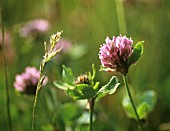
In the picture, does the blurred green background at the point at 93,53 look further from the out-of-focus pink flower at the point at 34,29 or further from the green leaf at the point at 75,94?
the green leaf at the point at 75,94

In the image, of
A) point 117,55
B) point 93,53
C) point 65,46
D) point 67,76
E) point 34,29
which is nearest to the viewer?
point 117,55

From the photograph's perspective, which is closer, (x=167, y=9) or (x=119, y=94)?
(x=119, y=94)

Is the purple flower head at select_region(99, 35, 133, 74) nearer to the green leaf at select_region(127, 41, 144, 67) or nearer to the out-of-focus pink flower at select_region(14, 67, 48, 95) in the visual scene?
the green leaf at select_region(127, 41, 144, 67)

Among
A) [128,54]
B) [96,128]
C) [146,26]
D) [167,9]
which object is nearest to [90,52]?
[146,26]

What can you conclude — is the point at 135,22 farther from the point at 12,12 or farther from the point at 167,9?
the point at 12,12

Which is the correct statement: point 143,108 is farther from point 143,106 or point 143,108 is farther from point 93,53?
point 93,53

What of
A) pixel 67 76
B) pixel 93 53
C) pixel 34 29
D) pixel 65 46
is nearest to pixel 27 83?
pixel 67 76
